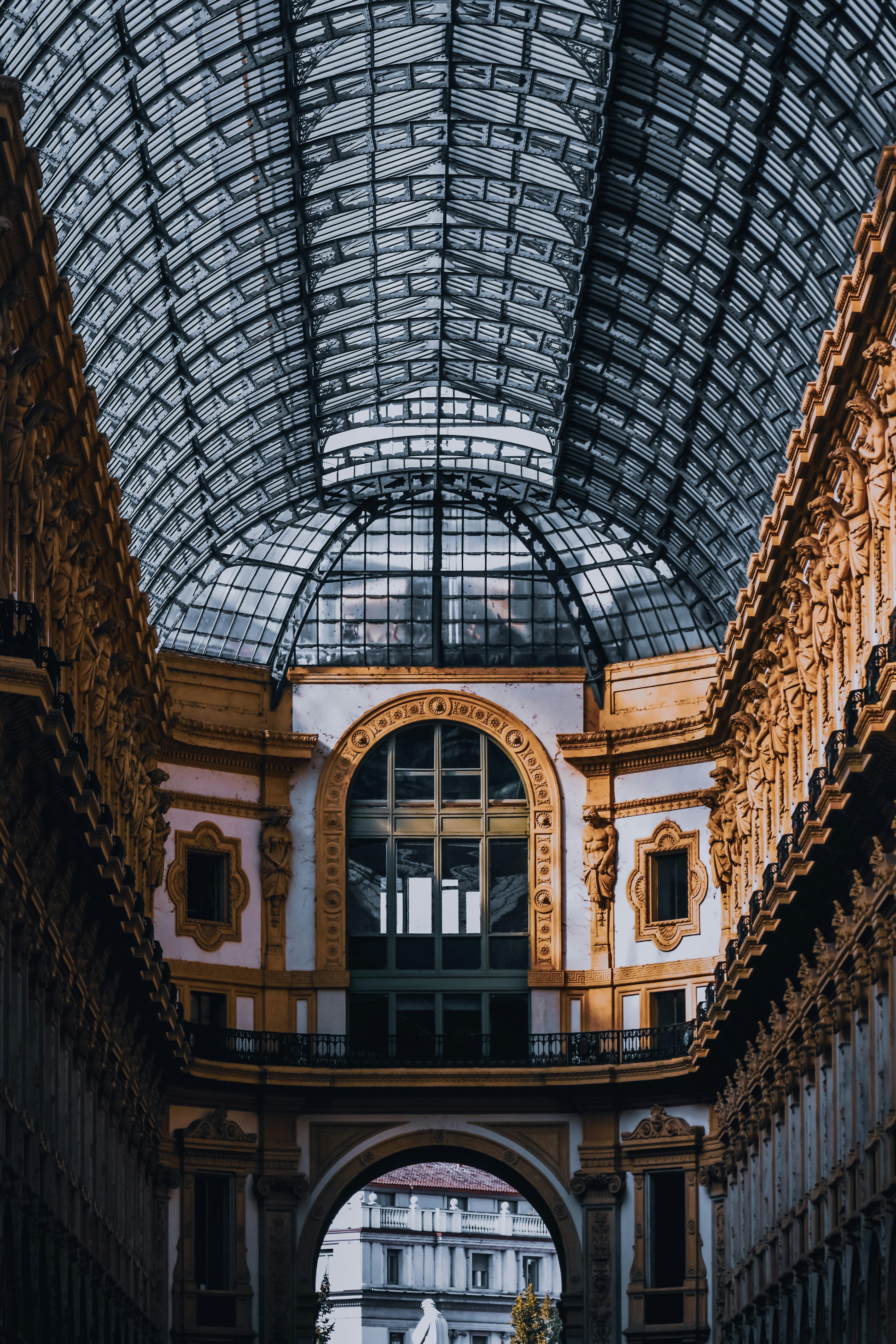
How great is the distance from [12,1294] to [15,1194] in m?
1.77

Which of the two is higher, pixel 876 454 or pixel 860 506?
pixel 876 454

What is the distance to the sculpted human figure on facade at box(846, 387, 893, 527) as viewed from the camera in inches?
1826

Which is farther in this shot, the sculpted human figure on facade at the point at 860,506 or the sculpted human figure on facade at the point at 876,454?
the sculpted human figure on facade at the point at 860,506

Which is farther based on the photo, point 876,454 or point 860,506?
point 860,506

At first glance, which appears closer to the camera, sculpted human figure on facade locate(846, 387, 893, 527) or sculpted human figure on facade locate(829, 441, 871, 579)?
sculpted human figure on facade locate(846, 387, 893, 527)

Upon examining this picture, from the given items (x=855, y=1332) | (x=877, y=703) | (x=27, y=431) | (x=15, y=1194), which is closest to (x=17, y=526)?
(x=27, y=431)

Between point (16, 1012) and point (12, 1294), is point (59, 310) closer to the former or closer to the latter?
point (16, 1012)

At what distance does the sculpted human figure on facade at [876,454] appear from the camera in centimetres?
4638

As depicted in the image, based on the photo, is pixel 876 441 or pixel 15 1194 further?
pixel 876 441

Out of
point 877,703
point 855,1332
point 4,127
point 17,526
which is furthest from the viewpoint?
point 855,1332

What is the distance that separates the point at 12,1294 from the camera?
42844 millimetres

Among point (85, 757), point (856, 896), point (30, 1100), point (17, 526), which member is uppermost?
point (17, 526)

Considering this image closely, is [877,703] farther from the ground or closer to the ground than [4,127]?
closer to the ground

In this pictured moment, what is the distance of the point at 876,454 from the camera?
47062mm
